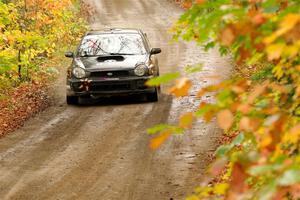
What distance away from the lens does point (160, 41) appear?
86.3ft

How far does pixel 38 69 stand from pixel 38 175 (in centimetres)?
1031

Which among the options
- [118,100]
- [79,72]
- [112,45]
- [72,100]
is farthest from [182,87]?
[112,45]

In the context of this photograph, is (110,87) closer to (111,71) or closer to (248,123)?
(111,71)

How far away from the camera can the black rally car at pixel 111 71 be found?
1379 centimetres

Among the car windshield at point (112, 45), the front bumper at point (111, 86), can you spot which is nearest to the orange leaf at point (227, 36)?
the front bumper at point (111, 86)

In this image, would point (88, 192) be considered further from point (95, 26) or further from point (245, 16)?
point (95, 26)

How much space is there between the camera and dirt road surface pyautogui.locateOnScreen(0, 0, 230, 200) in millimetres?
8133

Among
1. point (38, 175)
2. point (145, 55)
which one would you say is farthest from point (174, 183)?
point (145, 55)

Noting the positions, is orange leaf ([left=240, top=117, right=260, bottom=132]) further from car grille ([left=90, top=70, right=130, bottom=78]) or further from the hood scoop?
the hood scoop

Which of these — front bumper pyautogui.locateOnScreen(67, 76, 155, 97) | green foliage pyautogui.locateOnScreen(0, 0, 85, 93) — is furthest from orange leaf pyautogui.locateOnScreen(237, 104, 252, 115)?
green foliage pyautogui.locateOnScreen(0, 0, 85, 93)

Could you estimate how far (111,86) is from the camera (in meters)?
13.8

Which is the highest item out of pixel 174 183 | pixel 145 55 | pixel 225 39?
pixel 225 39

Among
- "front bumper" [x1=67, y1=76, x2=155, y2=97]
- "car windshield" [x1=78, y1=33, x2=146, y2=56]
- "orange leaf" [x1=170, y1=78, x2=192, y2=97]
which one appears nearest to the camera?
"orange leaf" [x1=170, y1=78, x2=192, y2=97]

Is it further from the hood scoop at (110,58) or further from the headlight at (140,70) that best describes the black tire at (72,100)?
the headlight at (140,70)
